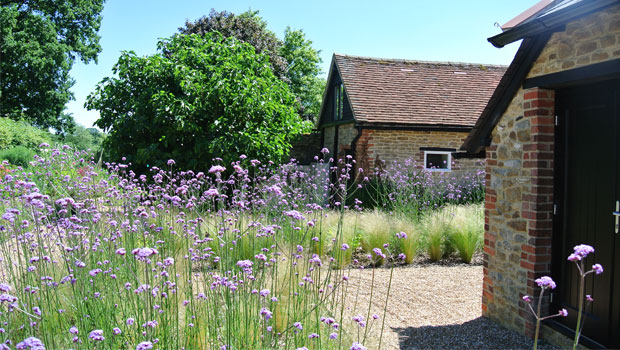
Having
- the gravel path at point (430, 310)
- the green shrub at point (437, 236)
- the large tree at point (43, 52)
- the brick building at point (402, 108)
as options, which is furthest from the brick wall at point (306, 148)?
the large tree at point (43, 52)

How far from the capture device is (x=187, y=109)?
1316 centimetres

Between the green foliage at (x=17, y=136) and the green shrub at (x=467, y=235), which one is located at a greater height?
the green foliage at (x=17, y=136)

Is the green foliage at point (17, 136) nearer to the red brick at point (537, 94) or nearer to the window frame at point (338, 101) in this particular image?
the window frame at point (338, 101)

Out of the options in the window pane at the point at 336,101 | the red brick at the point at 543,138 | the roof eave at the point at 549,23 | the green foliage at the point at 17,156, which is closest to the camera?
the roof eave at the point at 549,23

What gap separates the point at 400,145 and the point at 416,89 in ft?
10.0

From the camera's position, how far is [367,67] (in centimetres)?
1970

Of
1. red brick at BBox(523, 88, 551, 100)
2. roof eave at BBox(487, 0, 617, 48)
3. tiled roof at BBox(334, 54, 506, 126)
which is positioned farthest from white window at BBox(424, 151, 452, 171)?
roof eave at BBox(487, 0, 617, 48)

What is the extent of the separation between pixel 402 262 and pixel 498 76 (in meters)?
14.6

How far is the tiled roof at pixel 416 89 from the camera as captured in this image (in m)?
17.6

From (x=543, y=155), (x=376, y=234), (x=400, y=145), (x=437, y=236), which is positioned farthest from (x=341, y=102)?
(x=543, y=155)

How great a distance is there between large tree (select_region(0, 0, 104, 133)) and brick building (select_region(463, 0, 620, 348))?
2689cm

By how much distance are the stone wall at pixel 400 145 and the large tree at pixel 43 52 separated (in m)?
19.0

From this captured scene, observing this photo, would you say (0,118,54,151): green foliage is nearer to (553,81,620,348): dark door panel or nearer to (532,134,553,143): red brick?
(532,134,553,143): red brick

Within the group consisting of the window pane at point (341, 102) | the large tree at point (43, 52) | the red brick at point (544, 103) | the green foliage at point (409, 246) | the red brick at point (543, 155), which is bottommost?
the green foliage at point (409, 246)
